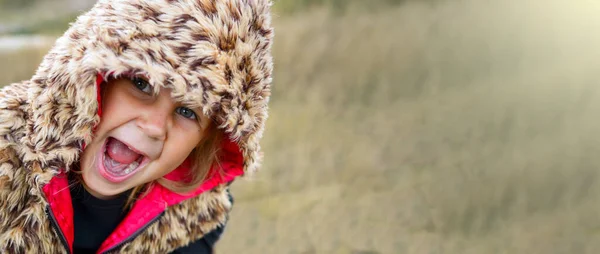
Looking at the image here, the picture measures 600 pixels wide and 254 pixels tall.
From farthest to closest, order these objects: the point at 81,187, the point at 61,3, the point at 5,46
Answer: the point at 61,3, the point at 5,46, the point at 81,187

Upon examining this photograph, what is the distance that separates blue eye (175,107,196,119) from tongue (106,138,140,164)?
92 mm

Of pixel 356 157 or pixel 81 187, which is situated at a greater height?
pixel 81 187

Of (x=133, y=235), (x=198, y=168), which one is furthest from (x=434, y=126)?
(x=133, y=235)

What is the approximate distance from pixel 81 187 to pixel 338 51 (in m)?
1.12

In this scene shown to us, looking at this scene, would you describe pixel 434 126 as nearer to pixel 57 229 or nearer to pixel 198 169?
pixel 198 169

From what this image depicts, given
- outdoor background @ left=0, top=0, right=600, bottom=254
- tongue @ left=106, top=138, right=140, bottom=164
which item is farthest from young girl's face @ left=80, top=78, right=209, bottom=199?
outdoor background @ left=0, top=0, right=600, bottom=254

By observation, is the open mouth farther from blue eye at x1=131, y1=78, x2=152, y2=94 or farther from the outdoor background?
the outdoor background

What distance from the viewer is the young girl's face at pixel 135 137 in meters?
0.81

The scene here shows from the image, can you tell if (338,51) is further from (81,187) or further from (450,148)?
(81,187)

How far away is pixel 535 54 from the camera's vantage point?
1.82 metres

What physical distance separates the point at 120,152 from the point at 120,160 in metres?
0.01

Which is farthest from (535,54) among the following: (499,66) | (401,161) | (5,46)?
(5,46)

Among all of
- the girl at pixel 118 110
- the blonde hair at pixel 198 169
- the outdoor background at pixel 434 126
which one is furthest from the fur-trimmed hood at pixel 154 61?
the outdoor background at pixel 434 126

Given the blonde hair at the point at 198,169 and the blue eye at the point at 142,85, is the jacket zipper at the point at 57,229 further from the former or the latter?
the blue eye at the point at 142,85
